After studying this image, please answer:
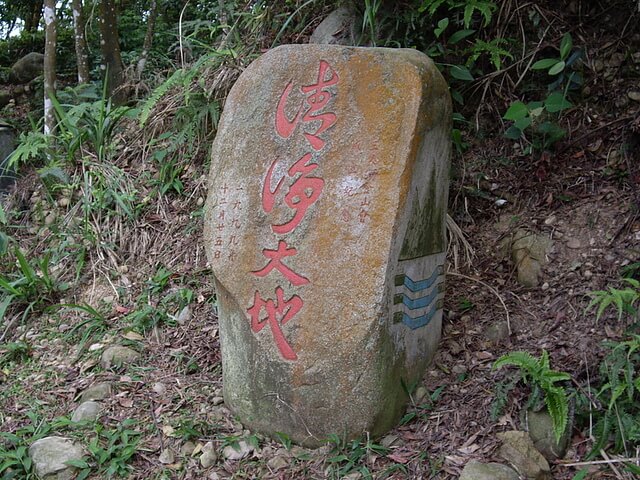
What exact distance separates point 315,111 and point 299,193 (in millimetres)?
386

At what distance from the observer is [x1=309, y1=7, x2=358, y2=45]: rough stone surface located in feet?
13.9

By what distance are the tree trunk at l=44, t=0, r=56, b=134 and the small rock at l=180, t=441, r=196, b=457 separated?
3275mm

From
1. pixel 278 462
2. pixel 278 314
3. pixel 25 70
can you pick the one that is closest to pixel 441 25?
pixel 278 314

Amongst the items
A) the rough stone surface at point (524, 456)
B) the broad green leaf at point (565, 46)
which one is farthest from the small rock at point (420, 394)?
the broad green leaf at point (565, 46)

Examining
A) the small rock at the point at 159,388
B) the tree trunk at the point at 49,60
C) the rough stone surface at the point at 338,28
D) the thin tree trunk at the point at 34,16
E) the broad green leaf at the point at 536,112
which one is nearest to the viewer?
the small rock at the point at 159,388

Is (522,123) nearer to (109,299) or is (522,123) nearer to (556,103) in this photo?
(556,103)

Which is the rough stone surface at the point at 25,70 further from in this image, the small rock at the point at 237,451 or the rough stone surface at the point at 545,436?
the rough stone surface at the point at 545,436

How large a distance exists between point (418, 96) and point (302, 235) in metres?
0.77

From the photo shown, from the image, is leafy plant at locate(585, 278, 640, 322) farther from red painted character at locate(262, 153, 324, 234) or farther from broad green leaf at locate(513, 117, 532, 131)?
red painted character at locate(262, 153, 324, 234)

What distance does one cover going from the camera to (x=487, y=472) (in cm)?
239

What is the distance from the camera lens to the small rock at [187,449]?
2.79 metres

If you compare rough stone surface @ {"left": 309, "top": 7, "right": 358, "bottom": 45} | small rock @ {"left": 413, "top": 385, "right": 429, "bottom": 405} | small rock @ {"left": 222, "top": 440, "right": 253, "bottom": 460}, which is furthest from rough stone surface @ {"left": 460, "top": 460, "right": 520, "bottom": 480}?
rough stone surface @ {"left": 309, "top": 7, "right": 358, "bottom": 45}

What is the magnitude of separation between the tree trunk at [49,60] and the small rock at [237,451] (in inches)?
134

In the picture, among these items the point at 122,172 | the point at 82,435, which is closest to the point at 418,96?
the point at 82,435
